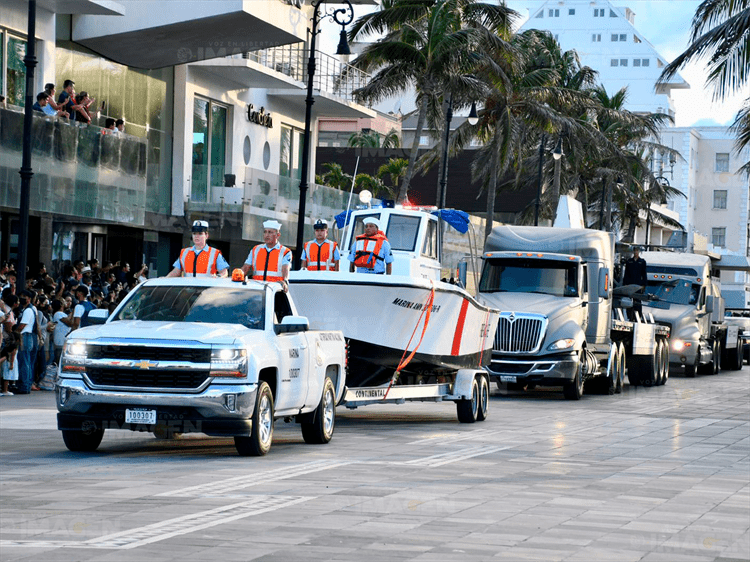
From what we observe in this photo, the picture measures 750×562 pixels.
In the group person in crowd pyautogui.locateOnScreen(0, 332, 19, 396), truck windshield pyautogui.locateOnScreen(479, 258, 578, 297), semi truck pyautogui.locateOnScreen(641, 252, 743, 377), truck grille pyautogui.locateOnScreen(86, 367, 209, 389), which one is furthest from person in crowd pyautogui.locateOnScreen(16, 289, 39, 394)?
semi truck pyautogui.locateOnScreen(641, 252, 743, 377)

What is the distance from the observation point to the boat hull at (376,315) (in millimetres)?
17094

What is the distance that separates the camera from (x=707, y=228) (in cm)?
13250

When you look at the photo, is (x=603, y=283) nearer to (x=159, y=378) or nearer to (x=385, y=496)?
(x=159, y=378)

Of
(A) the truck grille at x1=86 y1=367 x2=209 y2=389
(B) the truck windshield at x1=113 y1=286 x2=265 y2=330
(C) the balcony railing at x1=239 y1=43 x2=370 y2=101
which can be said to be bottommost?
(A) the truck grille at x1=86 y1=367 x2=209 y2=389

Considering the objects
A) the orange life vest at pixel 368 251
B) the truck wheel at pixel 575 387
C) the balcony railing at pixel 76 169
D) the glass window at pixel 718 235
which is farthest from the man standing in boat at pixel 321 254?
the glass window at pixel 718 235

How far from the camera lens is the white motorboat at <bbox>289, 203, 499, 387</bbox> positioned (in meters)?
17.1

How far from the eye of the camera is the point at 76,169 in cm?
2727

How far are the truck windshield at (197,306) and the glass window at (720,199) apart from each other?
122 meters

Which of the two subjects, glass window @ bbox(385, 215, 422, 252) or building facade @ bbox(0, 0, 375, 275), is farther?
building facade @ bbox(0, 0, 375, 275)

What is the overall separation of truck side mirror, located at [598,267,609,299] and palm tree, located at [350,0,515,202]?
15250mm

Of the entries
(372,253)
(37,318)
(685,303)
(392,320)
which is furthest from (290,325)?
(685,303)

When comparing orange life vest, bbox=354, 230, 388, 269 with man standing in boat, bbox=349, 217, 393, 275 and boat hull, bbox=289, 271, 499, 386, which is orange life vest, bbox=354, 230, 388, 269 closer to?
man standing in boat, bbox=349, 217, 393, 275

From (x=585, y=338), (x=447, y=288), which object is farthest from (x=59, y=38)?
(x=447, y=288)

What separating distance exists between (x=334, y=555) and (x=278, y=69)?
34672 mm
